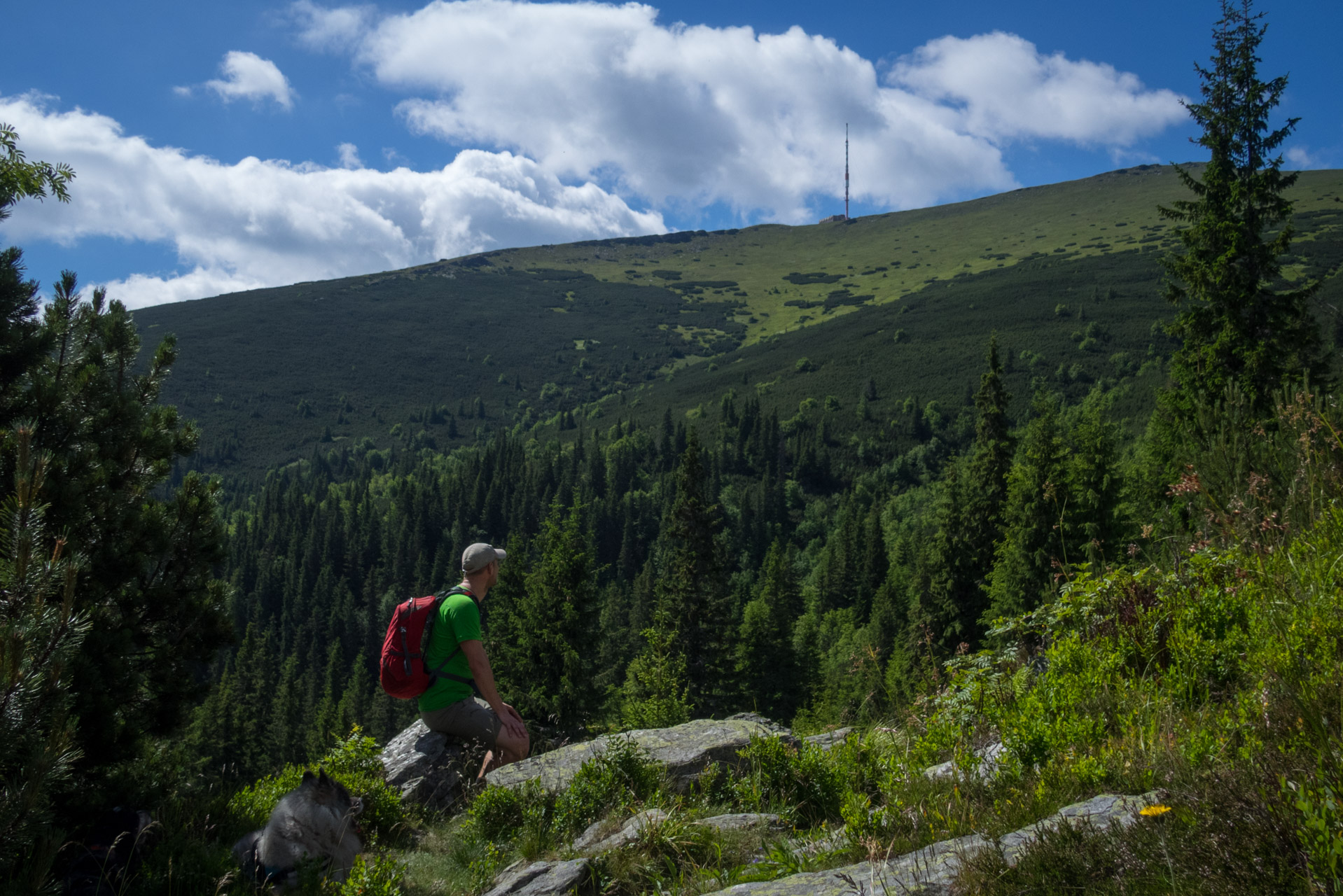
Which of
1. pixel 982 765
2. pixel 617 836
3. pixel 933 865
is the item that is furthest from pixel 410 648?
pixel 933 865

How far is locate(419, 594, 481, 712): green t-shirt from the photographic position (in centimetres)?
556

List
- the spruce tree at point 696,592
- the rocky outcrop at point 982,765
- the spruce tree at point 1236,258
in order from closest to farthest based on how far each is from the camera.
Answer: the rocky outcrop at point 982,765, the spruce tree at point 1236,258, the spruce tree at point 696,592

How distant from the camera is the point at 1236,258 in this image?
59.7ft

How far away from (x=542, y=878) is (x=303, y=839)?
4.90 ft

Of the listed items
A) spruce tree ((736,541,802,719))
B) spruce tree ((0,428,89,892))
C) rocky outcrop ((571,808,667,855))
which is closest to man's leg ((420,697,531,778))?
rocky outcrop ((571,808,667,855))

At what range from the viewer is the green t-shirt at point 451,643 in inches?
219

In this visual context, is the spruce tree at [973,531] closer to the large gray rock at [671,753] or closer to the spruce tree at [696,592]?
the spruce tree at [696,592]

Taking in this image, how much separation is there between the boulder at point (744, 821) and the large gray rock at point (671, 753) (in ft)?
2.40

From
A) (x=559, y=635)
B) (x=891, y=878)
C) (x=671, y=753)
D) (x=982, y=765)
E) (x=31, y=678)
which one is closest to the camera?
(x=891, y=878)

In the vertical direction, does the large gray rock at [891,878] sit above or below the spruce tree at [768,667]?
above

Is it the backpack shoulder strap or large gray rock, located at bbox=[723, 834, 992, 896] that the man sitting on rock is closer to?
the backpack shoulder strap

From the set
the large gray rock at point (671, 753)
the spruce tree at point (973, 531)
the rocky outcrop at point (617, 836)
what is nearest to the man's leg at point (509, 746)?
the large gray rock at point (671, 753)

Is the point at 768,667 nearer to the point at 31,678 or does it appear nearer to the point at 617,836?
the point at 617,836

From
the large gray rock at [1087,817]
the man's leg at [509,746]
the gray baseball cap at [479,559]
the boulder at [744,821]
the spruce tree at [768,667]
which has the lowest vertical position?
the spruce tree at [768,667]
